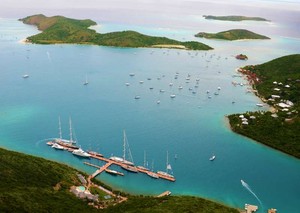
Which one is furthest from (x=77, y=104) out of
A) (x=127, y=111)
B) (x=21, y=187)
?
(x=21, y=187)

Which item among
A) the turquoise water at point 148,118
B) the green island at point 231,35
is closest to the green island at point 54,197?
the turquoise water at point 148,118

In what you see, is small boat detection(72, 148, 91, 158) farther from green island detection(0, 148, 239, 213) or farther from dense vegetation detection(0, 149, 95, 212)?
green island detection(0, 148, 239, 213)

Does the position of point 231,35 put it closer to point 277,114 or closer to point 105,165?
point 277,114

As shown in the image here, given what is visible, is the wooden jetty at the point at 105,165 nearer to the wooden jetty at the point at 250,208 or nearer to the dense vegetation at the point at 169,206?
the dense vegetation at the point at 169,206

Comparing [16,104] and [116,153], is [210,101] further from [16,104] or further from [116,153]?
[16,104]

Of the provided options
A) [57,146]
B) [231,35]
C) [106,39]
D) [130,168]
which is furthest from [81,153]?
[231,35]
